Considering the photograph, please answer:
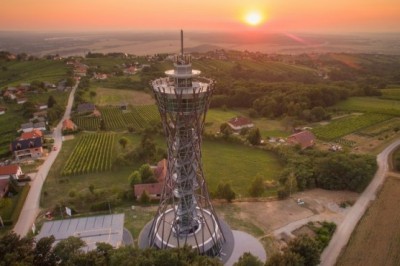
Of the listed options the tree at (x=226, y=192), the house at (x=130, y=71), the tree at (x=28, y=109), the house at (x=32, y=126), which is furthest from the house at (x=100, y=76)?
the tree at (x=226, y=192)

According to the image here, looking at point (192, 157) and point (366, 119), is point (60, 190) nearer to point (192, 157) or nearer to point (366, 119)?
point (192, 157)

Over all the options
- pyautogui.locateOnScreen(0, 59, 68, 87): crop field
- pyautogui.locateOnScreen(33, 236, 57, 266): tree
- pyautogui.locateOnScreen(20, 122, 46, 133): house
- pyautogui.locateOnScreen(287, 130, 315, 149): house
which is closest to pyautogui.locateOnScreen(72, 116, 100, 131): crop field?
pyautogui.locateOnScreen(20, 122, 46, 133): house

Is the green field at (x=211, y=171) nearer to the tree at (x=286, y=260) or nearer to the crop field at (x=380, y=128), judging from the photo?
the tree at (x=286, y=260)

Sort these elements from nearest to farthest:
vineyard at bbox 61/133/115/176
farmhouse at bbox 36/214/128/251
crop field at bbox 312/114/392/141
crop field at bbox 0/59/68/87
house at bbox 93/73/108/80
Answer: farmhouse at bbox 36/214/128/251, vineyard at bbox 61/133/115/176, crop field at bbox 312/114/392/141, crop field at bbox 0/59/68/87, house at bbox 93/73/108/80

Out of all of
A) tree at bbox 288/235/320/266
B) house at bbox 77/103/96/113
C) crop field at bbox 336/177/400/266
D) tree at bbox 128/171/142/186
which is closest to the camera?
tree at bbox 288/235/320/266

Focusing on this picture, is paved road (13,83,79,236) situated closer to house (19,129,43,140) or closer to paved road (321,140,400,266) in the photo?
house (19,129,43,140)

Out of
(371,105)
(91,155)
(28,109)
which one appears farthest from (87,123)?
(371,105)

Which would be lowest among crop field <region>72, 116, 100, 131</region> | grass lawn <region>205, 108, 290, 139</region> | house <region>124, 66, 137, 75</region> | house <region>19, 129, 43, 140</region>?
crop field <region>72, 116, 100, 131</region>

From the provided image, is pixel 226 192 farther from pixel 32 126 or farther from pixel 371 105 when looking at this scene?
pixel 371 105
